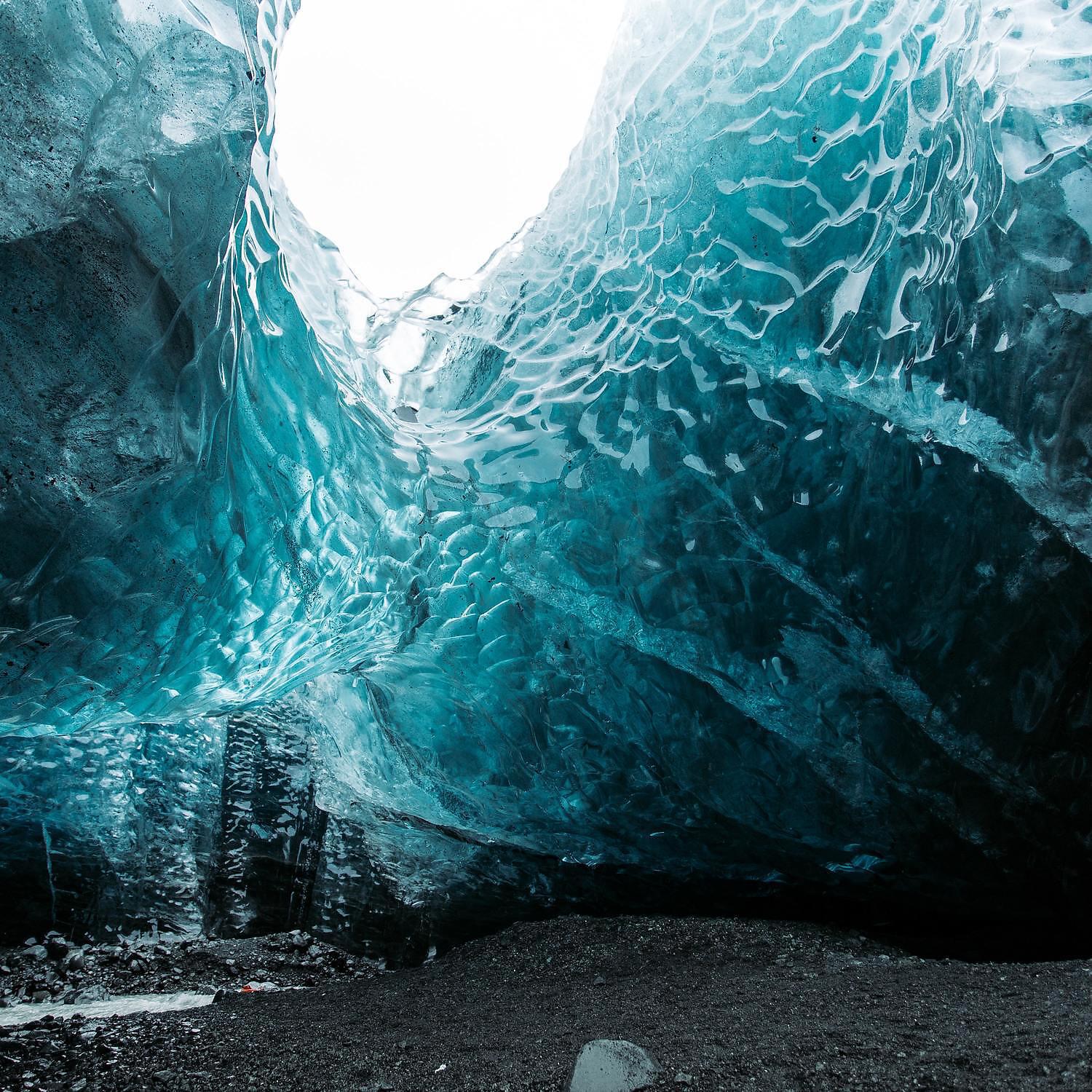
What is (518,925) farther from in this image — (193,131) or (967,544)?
(193,131)

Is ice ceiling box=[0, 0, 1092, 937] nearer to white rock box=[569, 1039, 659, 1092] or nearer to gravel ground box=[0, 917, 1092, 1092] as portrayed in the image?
gravel ground box=[0, 917, 1092, 1092]

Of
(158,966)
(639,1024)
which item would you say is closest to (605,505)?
(639,1024)

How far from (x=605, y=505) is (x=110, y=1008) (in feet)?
4.40

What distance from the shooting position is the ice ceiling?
1390 millimetres

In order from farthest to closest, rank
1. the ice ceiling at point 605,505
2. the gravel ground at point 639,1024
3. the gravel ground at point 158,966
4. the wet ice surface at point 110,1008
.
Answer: the gravel ground at point 158,966
the wet ice surface at point 110,1008
the ice ceiling at point 605,505
the gravel ground at point 639,1024

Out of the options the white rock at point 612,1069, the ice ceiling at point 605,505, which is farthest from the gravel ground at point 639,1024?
the ice ceiling at point 605,505

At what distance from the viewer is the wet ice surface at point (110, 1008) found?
4.97 feet

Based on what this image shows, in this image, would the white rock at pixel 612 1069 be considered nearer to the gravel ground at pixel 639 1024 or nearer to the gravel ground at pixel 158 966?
the gravel ground at pixel 639 1024

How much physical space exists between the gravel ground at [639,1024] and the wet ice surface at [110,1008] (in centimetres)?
6

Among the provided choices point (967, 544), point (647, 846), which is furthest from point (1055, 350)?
point (647, 846)

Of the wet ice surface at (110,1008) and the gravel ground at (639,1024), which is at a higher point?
the gravel ground at (639,1024)

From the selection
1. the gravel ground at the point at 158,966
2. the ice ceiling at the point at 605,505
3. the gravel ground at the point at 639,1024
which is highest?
the ice ceiling at the point at 605,505

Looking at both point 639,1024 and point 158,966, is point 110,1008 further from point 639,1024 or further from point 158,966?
point 639,1024

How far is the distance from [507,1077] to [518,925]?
2.36 feet
